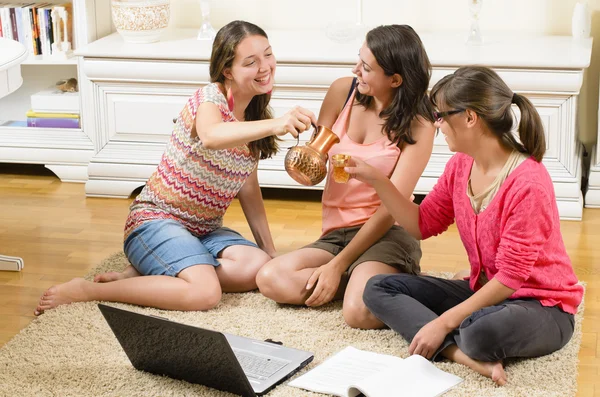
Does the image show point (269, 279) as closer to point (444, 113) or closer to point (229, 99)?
point (229, 99)

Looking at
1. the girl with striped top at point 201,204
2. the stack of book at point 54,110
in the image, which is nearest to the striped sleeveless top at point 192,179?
the girl with striped top at point 201,204

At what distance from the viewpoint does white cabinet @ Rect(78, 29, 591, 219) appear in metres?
3.26

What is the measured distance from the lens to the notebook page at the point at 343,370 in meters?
2.02

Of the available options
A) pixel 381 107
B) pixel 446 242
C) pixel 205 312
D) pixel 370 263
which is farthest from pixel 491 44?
pixel 205 312

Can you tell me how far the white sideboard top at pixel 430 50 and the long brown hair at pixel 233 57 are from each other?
0.82m

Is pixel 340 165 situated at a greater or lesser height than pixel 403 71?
lesser

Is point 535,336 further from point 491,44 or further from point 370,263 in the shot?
point 491,44

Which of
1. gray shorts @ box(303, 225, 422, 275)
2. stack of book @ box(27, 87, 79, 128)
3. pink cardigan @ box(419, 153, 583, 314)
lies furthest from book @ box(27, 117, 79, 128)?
pink cardigan @ box(419, 153, 583, 314)

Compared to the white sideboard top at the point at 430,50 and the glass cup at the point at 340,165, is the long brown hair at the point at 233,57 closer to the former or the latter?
the glass cup at the point at 340,165

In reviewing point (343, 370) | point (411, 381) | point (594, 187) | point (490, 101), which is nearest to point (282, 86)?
point (594, 187)

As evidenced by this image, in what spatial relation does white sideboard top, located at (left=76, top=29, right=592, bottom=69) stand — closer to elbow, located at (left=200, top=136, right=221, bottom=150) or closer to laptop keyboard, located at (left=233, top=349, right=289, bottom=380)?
elbow, located at (left=200, top=136, right=221, bottom=150)

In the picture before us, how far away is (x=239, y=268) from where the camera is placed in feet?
8.52

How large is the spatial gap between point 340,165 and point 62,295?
34.5 inches

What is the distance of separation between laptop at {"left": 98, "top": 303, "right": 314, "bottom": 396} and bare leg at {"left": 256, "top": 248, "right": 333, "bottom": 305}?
0.28 meters
